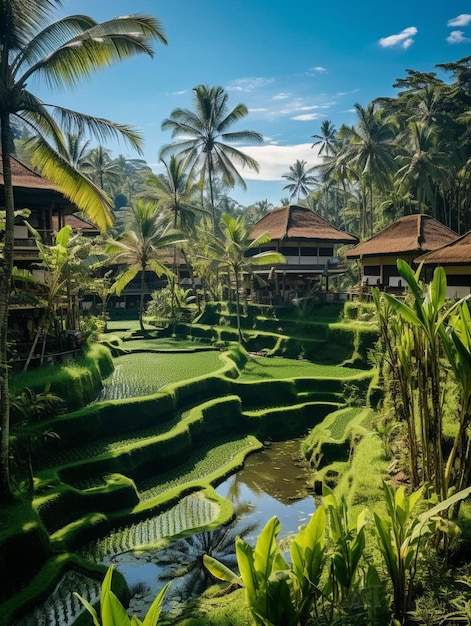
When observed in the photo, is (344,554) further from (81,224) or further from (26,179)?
(81,224)

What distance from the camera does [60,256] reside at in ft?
41.5

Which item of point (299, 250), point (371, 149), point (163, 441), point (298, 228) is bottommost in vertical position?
point (163, 441)

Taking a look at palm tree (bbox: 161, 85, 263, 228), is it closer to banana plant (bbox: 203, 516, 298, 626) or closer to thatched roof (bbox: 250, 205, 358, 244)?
thatched roof (bbox: 250, 205, 358, 244)

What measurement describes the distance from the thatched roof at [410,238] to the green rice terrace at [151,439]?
4315mm

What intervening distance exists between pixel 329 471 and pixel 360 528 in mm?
7382

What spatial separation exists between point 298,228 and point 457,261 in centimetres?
1434

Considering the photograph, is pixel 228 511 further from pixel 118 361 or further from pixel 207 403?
pixel 118 361

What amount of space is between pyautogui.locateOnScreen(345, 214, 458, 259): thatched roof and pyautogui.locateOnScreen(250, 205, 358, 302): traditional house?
11.2 feet

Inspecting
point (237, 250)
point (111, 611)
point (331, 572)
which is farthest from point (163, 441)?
point (237, 250)

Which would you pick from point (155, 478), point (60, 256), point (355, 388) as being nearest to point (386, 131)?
point (355, 388)

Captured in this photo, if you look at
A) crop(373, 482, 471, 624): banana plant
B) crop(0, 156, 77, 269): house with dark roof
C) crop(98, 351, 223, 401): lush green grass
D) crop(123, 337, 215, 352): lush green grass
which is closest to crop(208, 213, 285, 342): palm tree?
crop(123, 337, 215, 352): lush green grass

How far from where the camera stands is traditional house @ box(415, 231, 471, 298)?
15.1 m

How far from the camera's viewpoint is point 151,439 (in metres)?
12.2

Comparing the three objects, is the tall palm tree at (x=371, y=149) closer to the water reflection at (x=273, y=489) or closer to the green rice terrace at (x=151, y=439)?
the green rice terrace at (x=151, y=439)
